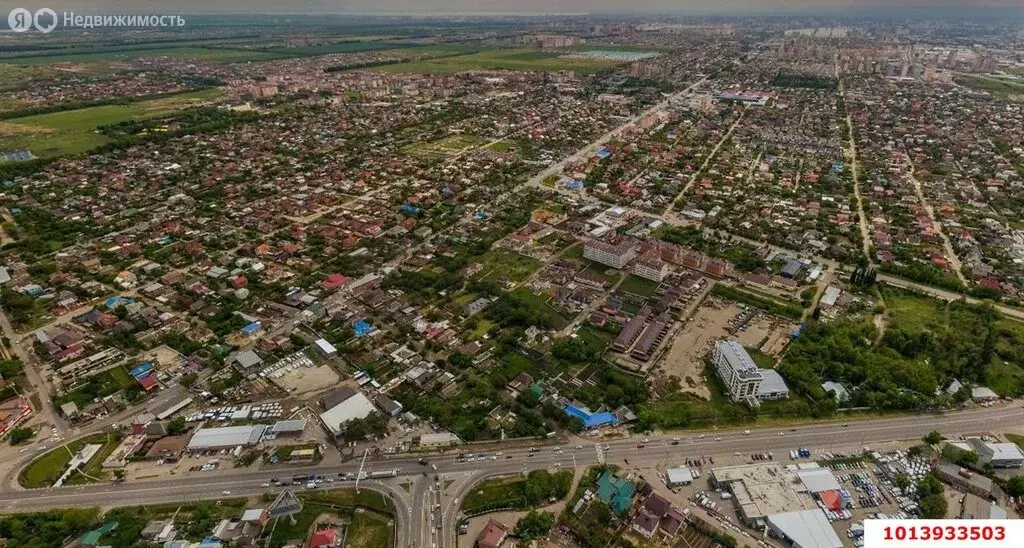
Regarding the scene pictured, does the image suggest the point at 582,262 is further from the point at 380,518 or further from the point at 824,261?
the point at 380,518

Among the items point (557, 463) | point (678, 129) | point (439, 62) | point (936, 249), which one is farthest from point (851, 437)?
point (439, 62)

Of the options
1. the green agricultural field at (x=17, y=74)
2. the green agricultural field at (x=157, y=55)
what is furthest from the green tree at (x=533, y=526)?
the green agricultural field at (x=157, y=55)

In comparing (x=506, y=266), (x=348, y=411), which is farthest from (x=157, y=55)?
(x=348, y=411)

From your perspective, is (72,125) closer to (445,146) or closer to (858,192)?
(445,146)

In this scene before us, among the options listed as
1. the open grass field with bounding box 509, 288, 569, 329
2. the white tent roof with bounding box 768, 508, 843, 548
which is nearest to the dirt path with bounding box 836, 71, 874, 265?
the open grass field with bounding box 509, 288, 569, 329

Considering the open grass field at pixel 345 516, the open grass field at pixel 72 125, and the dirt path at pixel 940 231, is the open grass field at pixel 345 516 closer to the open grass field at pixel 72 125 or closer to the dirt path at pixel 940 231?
the dirt path at pixel 940 231
